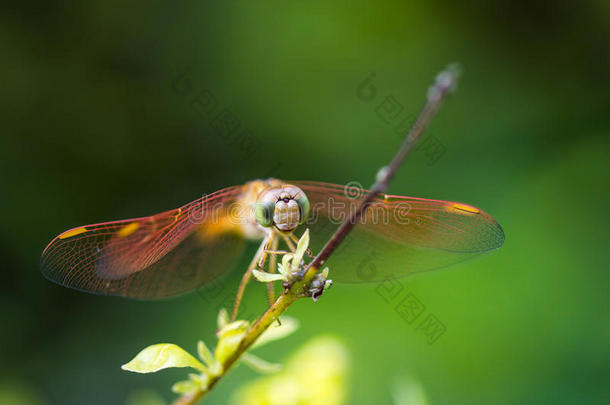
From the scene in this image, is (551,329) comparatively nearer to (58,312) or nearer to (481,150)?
(481,150)

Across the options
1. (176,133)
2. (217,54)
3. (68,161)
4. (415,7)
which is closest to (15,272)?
(68,161)

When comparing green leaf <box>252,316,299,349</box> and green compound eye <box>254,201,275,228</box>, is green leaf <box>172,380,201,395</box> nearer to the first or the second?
green leaf <box>252,316,299,349</box>

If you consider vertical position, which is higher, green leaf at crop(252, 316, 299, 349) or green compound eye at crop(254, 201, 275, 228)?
green compound eye at crop(254, 201, 275, 228)

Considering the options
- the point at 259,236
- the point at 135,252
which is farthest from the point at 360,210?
the point at 259,236

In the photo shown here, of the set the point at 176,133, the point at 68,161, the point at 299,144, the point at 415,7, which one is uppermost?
the point at 415,7

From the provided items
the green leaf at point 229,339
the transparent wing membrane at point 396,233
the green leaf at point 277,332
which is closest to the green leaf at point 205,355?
the green leaf at point 229,339

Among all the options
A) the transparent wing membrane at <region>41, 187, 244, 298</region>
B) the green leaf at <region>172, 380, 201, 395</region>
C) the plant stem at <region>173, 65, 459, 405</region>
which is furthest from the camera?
the transparent wing membrane at <region>41, 187, 244, 298</region>

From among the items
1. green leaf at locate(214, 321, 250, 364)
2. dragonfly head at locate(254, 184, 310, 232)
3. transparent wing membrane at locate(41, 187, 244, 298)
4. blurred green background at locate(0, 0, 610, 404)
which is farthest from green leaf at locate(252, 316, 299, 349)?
blurred green background at locate(0, 0, 610, 404)
